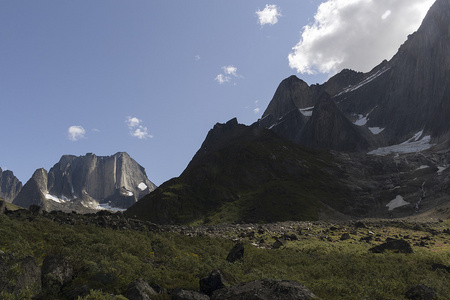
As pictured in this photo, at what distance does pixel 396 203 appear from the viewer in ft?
450

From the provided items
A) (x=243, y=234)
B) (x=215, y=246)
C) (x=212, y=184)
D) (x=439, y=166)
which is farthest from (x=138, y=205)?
(x=439, y=166)

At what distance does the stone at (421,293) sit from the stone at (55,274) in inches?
728

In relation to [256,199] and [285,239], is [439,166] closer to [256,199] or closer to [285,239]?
[256,199]

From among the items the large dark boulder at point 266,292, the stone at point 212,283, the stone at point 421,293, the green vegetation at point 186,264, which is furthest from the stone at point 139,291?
the stone at point 421,293

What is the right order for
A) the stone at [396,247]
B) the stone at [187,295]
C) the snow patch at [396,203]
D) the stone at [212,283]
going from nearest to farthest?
1. the stone at [187,295]
2. the stone at [212,283]
3. the stone at [396,247]
4. the snow patch at [396,203]

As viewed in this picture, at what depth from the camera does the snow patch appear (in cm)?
13425

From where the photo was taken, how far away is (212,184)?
148750 millimetres

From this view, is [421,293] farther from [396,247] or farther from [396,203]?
[396,203]

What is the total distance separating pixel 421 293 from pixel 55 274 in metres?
19.4

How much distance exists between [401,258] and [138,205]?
400ft

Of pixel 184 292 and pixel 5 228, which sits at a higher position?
pixel 5 228

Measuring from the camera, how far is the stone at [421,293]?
16203 mm

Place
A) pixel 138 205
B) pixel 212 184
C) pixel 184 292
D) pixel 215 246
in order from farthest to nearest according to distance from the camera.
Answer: pixel 212 184 → pixel 138 205 → pixel 215 246 → pixel 184 292

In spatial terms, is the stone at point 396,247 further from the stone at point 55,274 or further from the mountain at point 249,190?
the mountain at point 249,190
